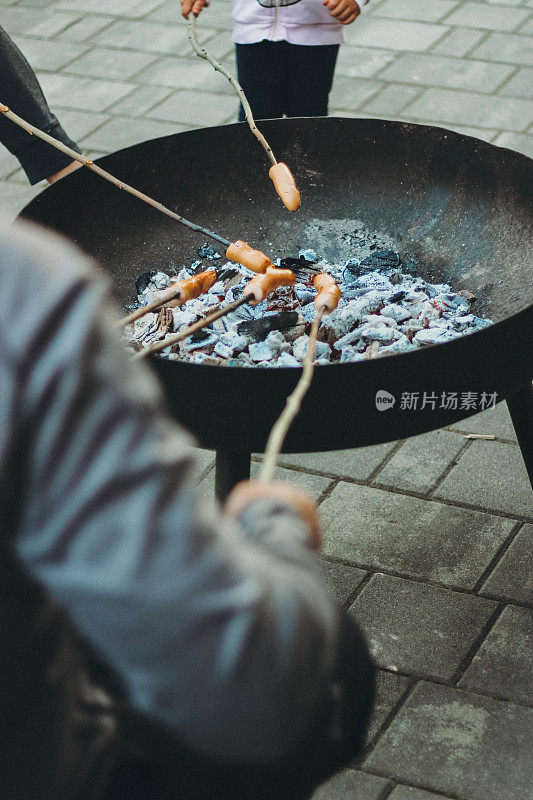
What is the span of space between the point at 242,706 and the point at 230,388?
3.04 feet

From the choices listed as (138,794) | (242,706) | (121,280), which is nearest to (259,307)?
(121,280)

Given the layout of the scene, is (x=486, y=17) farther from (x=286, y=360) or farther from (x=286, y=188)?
(x=286, y=360)

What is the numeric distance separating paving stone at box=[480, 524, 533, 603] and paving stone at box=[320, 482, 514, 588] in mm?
34

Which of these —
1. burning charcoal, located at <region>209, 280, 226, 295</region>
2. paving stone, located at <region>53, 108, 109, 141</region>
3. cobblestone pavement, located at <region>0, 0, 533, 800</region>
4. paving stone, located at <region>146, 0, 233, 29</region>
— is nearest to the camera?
cobblestone pavement, located at <region>0, 0, 533, 800</region>

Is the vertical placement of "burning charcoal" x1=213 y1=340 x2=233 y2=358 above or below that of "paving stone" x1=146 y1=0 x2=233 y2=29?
above

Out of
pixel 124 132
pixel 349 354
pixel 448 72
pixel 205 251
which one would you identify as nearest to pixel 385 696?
pixel 349 354

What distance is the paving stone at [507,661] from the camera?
6.65 ft

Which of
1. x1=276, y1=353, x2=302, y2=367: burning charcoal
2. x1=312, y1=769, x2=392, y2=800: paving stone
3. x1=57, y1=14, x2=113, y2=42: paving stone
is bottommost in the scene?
x1=312, y1=769, x2=392, y2=800: paving stone

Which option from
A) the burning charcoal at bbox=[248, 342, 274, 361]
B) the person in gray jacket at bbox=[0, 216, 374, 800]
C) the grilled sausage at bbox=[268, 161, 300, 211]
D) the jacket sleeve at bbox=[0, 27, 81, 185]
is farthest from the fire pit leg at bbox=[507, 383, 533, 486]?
the jacket sleeve at bbox=[0, 27, 81, 185]

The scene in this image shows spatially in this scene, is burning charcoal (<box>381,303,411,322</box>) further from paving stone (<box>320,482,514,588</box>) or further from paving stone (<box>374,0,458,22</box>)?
paving stone (<box>374,0,458,22</box>)

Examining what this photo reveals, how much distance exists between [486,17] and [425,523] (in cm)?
378

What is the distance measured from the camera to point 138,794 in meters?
0.99

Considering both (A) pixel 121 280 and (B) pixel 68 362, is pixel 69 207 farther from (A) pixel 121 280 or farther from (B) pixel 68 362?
(B) pixel 68 362

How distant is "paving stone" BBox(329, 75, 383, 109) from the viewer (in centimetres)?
452
